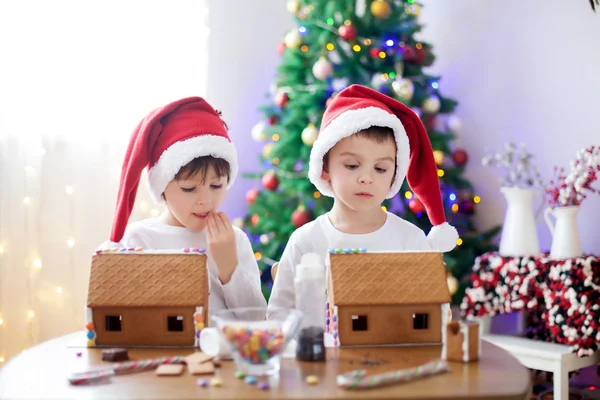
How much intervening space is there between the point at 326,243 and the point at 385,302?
1.31 feet

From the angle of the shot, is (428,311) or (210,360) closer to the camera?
(210,360)

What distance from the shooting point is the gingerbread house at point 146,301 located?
59.1 inches

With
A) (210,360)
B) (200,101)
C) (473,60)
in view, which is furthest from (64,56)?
(473,60)

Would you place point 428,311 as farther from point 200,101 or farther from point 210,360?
point 200,101

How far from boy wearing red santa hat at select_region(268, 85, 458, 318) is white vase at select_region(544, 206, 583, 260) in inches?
56.1

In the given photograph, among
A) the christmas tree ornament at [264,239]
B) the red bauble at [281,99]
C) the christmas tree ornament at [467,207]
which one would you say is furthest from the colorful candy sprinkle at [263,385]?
the christmas tree ornament at [467,207]

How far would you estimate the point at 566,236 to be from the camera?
3.10 meters

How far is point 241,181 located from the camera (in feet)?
13.7

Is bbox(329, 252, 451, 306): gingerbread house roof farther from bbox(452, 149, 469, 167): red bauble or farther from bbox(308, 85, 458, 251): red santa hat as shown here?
bbox(452, 149, 469, 167): red bauble

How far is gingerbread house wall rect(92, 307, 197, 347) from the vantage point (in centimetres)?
151

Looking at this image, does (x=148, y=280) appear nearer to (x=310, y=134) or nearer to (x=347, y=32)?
(x=310, y=134)

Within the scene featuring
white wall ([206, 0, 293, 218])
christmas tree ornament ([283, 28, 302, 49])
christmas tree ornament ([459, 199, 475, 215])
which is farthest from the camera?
white wall ([206, 0, 293, 218])

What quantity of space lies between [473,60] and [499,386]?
3.18 m

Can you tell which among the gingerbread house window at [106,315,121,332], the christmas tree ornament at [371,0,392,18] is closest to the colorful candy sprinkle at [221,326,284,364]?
the gingerbread house window at [106,315,121,332]
